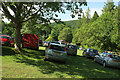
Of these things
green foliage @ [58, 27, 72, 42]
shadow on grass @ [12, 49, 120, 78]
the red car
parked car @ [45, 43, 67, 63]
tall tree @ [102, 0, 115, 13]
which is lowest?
shadow on grass @ [12, 49, 120, 78]

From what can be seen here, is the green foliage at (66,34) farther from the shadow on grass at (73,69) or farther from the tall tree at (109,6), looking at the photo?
the shadow on grass at (73,69)

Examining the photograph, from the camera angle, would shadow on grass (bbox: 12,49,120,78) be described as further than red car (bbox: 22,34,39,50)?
No

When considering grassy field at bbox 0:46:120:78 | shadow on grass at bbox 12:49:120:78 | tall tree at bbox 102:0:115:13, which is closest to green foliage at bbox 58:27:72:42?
tall tree at bbox 102:0:115:13

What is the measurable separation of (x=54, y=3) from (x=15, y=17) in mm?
6669

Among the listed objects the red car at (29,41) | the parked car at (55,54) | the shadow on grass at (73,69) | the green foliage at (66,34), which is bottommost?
the shadow on grass at (73,69)

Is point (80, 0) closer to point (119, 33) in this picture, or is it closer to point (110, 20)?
point (119, 33)

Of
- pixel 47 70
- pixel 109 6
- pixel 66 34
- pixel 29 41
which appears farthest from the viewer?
pixel 66 34

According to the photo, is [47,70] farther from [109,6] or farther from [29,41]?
[109,6]

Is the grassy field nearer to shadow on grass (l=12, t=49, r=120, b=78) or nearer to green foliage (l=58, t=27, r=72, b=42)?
shadow on grass (l=12, t=49, r=120, b=78)

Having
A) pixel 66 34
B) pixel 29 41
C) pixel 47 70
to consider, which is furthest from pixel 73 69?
pixel 66 34

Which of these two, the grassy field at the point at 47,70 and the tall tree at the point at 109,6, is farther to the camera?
the tall tree at the point at 109,6

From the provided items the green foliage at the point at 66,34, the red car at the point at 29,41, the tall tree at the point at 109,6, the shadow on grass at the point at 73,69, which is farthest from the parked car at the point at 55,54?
the green foliage at the point at 66,34

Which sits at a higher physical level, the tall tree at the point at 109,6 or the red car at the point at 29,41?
the tall tree at the point at 109,6

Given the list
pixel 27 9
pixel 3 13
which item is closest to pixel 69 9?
pixel 27 9
